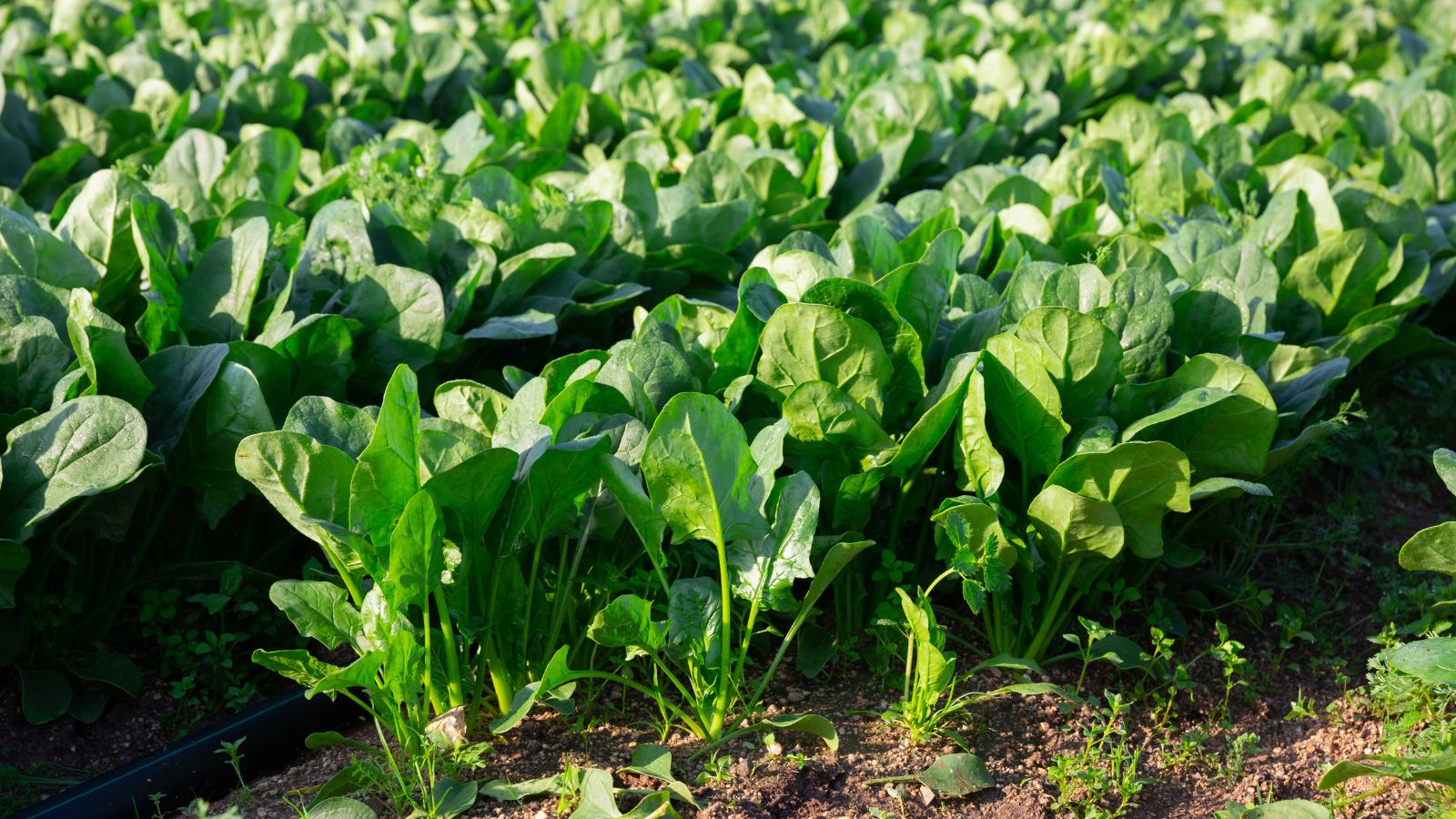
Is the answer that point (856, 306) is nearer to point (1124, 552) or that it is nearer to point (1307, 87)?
point (1124, 552)

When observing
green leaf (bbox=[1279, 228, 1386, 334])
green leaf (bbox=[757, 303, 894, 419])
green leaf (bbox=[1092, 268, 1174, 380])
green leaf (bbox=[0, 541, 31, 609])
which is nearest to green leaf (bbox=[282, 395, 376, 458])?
green leaf (bbox=[0, 541, 31, 609])

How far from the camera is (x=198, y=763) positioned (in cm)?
214

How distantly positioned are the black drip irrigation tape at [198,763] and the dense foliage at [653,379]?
0.26m

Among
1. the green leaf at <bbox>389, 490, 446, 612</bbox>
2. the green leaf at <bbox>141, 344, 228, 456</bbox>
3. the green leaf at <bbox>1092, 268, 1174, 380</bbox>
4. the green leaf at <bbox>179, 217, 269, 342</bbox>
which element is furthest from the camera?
the green leaf at <bbox>179, 217, 269, 342</bbox>

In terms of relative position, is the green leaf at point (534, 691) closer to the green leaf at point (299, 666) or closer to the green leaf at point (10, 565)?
the green leaf at point (299, 666)

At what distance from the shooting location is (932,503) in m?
2.45

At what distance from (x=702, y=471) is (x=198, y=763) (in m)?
1.02

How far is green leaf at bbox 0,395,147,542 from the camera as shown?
2.07 metres

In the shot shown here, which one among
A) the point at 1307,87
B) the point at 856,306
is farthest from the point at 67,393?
the point at 1307,87

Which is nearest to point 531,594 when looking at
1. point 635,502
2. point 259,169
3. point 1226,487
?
point 635,502

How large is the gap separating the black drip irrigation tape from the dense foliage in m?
0.26

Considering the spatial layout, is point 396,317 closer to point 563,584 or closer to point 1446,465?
point 563,584

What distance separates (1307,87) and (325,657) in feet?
14.1

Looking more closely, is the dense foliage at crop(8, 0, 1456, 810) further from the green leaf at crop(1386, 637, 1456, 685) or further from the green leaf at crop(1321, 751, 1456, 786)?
the green leaf at crop(1321, 751, 1456, 786)
